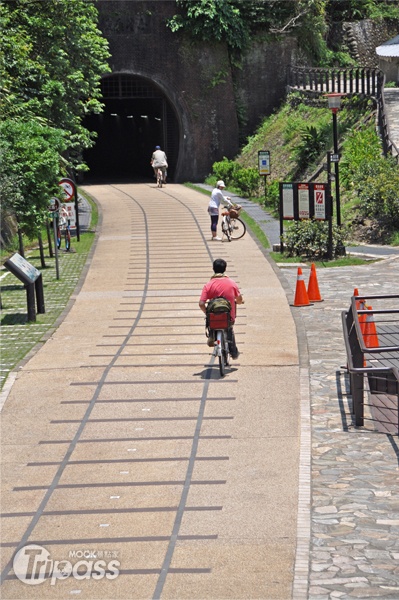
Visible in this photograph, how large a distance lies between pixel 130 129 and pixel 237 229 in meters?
28.3

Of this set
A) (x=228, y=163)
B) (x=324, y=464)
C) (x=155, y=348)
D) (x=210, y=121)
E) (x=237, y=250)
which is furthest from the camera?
(x=210, y=121)

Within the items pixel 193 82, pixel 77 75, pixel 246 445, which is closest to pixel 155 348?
pixel 246 445

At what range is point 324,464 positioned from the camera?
11.9m

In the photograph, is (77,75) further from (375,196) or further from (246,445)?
(246,445)

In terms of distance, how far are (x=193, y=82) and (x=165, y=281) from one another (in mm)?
22796

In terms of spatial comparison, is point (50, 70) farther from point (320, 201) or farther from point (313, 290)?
point (313, 290)

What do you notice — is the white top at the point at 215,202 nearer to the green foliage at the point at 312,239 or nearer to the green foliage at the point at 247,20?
the green foliage at the point at 312,239

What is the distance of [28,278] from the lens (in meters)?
20.0

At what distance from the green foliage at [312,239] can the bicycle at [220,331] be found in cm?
1101

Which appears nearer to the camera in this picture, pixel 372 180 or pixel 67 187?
pixel 67 187

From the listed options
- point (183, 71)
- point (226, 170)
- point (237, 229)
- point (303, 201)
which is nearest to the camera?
point (303, 201)

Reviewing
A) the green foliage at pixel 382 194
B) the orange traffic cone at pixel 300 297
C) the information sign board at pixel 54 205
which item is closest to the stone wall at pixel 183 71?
the green foliage at pixel 382 194

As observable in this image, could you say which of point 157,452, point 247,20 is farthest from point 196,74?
point 157,452

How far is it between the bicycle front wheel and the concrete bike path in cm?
734
